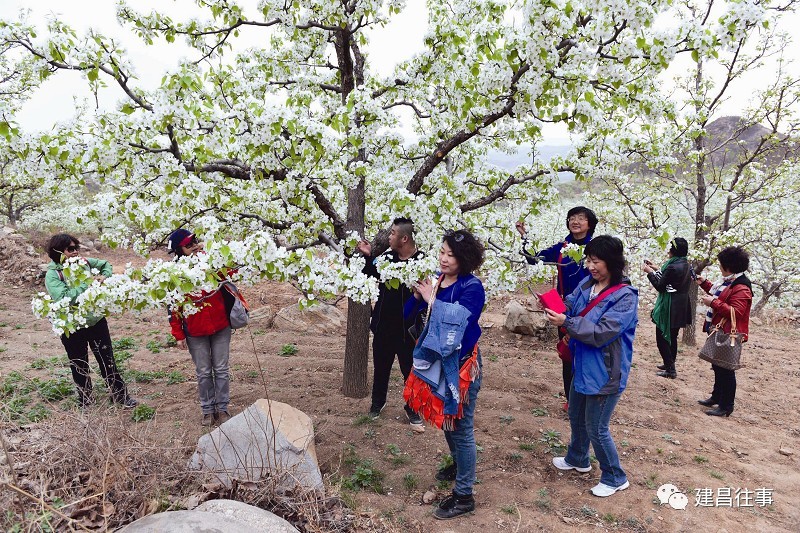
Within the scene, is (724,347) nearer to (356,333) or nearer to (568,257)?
(568,257)

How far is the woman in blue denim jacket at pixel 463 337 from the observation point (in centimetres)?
351

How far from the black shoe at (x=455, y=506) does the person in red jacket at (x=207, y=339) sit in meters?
2.80

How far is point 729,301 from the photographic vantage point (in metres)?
5.55

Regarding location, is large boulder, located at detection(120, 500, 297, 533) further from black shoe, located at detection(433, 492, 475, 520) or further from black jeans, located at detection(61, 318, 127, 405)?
black jeans, located at detection(61, 318, 127, 405)

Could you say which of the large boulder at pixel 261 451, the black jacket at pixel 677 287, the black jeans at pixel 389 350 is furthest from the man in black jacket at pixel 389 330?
the black jacket at pixel 677 287

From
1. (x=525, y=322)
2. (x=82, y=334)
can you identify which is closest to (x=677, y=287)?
(x=525, y=322)

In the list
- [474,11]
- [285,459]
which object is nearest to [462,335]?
[285,459]

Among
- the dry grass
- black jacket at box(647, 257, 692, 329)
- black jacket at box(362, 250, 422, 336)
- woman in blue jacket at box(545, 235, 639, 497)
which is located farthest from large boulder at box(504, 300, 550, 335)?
the dry grass

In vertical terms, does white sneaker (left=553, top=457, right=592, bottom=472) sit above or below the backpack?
below

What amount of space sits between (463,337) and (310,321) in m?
6.51

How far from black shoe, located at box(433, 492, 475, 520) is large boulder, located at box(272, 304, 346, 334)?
593 centimetres

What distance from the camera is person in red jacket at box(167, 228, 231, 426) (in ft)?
15.6

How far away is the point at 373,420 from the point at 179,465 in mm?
2304

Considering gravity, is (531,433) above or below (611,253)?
below
